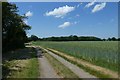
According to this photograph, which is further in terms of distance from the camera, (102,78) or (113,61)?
(113,61)

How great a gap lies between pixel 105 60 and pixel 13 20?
25.3 m

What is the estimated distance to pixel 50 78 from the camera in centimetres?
1472

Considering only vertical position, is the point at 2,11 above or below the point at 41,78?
above

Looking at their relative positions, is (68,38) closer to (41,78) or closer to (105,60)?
(105,60)

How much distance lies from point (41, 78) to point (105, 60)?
32.8ft

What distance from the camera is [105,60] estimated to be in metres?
23.7

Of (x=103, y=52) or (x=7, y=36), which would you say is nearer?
(x=103, y=52)

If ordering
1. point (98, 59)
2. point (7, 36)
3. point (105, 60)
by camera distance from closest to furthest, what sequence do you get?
1. point (105, 60)
2. point (98, 59)
3. point (7, 36)

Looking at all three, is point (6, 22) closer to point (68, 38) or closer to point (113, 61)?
point (113, 61)

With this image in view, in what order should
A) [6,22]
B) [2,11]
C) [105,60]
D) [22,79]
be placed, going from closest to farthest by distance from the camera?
[22,79], [105,60], [2,11], [6,22]

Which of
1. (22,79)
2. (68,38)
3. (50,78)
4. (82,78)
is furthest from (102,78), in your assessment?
(68,38)

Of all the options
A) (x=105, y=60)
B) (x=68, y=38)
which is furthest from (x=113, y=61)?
(x=68, y=38)

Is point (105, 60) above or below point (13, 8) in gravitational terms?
below

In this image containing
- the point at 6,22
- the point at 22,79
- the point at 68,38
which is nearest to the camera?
the point at 22,79
